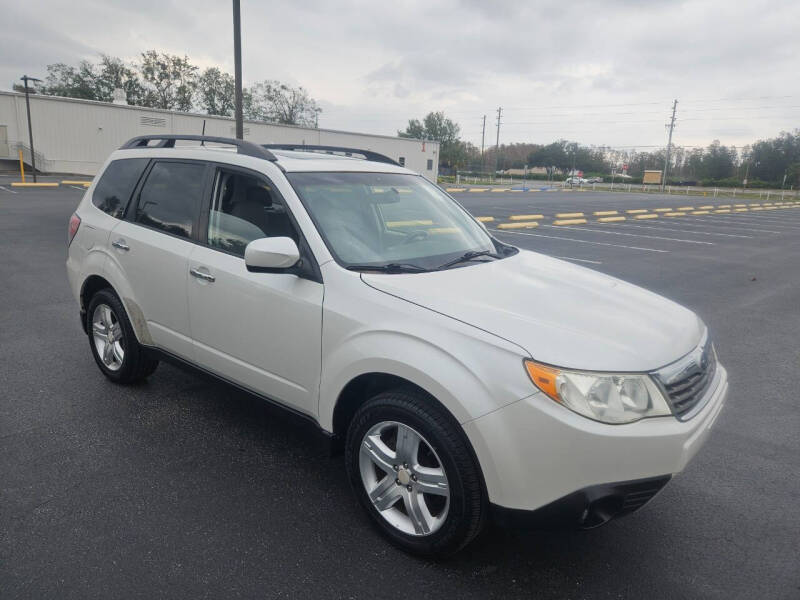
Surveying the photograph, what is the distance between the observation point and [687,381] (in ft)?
8.13

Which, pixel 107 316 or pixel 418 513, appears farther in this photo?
pixel 107 316

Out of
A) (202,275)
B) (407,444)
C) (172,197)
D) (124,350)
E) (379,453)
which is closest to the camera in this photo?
(407,444)

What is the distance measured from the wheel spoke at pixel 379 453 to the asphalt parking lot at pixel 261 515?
399 millimetres

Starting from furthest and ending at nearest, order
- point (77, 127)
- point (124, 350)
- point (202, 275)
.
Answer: point (77, 127) < point (124, 350) < point (202, 275)

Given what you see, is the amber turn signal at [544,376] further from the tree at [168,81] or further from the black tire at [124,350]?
the tree at [168,81]

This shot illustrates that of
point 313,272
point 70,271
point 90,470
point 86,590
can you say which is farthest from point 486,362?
point 70,271

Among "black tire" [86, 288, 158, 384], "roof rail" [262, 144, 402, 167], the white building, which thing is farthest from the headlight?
the white building

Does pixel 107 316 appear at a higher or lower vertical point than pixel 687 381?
lower

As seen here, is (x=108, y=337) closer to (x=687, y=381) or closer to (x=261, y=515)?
(x=261, y=515)

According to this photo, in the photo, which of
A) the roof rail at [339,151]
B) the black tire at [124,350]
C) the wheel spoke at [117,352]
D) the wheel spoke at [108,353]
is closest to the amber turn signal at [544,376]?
the roof rail at [339,151]

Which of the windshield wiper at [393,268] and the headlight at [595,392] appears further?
the windshield wiper at [393,268]

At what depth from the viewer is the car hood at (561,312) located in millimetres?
2297

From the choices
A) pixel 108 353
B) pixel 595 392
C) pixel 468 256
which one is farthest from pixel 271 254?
pixel 108 353

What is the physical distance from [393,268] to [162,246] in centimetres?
170
